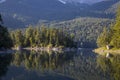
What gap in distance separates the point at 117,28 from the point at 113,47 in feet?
60.5

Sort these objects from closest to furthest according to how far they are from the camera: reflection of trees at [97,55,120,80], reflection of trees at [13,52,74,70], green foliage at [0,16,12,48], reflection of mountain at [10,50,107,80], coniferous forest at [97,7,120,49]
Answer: reflection of trees at [97,55,120,80] → reflection of mountain at [10,50,107,80] → reflection of trees at [13,52,74,70] → green foliage at [0,16,12,48] → coniferous forest at [97,7,120,49]

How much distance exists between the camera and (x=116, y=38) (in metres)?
146

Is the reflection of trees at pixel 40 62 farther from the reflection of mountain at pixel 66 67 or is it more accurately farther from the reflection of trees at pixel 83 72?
the reflection of trees at pixel 83 72

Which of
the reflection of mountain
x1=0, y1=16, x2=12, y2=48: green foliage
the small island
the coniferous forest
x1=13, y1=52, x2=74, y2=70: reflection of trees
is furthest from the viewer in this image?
the coniferous forest

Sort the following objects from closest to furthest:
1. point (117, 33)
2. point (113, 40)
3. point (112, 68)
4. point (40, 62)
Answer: point (112, 68) → point (40, 62) → point (117, 33) → point (113, 40)

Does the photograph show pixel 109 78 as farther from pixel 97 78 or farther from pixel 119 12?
pixel 119 12

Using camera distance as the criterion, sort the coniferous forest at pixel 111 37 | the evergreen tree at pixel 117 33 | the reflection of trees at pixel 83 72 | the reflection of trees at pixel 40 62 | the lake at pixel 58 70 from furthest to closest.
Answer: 1. the coniferous forest at pixel 111 37
2. the evergreen tree at pixel 117 33
3. the reflection of trees at pixel 40 62
4. the reflection of trees at pixel 83 72
5. the lake at pixel 58 70

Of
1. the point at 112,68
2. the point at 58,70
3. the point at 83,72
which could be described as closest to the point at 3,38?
the point at 58,70

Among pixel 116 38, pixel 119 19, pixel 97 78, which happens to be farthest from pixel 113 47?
pixel 97 78

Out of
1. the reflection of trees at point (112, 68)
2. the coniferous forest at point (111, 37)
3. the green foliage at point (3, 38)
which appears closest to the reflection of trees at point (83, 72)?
the reflection of trees at point (112, 68)

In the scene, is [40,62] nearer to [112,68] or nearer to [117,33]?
[112,68]

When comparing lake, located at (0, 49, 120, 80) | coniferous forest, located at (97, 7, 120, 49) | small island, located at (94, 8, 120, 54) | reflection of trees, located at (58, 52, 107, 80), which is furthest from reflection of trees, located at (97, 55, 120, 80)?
coniferous forest, located at (97, 7, 120, 49)

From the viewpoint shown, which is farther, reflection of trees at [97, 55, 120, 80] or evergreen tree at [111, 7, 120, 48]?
evergreen tree at [111, 7, 120, 48]

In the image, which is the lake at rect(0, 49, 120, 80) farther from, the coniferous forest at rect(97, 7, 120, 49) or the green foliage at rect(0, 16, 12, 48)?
the coniferous forest at rect(97, 7, 120, 49)
